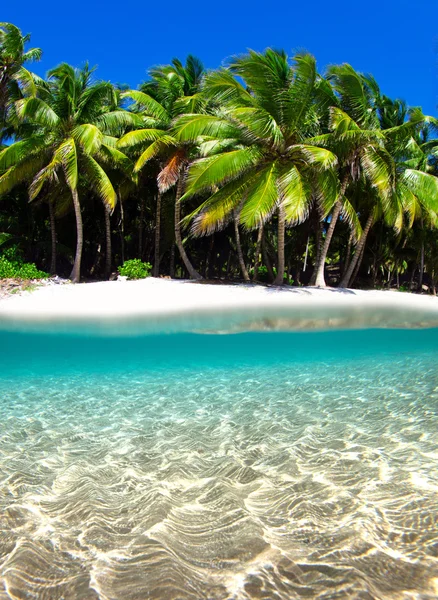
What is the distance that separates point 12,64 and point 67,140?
479 cm

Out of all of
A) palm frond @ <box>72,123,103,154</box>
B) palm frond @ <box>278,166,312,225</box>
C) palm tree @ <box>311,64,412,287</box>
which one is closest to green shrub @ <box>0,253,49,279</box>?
palm frond @ <box>72,123,103,154</box>

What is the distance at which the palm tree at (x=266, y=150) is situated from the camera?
48.9 feet

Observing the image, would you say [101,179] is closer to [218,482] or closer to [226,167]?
[226,167]

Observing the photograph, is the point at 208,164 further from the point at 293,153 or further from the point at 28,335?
the point at 28,335

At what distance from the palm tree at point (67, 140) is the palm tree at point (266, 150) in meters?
3.45

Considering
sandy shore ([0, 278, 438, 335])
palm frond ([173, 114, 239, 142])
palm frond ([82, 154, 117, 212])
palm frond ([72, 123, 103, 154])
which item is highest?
palm frond ([173, 114, 239, 142])

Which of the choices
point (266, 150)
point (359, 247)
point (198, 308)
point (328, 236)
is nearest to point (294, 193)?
point (266, 150)

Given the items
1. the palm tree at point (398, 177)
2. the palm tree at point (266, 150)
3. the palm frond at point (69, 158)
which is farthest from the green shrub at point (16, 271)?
the palm tree at point (398, 177)

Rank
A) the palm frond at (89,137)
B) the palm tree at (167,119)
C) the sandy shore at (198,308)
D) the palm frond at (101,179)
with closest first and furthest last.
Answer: the sandy shore at (198,308)
the palm frond at (89,137)
the palm frond at (101,179)
the palm tree at (167,119)

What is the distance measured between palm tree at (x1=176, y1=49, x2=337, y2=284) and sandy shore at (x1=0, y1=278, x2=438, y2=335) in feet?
8.25

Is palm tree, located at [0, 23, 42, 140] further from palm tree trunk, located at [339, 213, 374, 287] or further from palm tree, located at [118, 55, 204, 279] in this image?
palm tree trunk, located at [339, 213, 374, 287]

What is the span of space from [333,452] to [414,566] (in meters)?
1.55

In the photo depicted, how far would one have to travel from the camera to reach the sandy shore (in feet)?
34.8

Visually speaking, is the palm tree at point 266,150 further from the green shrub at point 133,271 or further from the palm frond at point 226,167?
the green shrub at point 133,271
